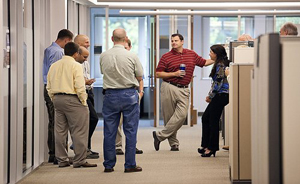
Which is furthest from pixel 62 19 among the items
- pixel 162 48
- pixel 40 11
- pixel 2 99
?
pixel 162 48

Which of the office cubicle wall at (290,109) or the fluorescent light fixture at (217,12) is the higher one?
the fluorescent light fixture at (217,12)

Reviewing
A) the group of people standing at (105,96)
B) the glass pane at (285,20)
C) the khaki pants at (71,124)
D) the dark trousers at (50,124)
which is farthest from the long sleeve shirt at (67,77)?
the glass pane at (285,20)

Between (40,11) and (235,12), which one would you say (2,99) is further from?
(235,12)

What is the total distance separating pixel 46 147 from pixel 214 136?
211 cm

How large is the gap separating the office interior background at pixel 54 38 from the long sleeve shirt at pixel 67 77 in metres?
0.34

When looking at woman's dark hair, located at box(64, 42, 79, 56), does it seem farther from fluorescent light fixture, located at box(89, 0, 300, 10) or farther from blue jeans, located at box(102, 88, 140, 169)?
fluorescent light fixture, located at box(89, 0, 300, 10)

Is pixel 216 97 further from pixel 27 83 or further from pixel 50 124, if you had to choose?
pixel 27 83

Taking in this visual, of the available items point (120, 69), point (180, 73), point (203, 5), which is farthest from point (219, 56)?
point (203, 5)

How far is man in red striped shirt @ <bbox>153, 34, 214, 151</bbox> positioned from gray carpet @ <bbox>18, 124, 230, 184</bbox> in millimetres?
317

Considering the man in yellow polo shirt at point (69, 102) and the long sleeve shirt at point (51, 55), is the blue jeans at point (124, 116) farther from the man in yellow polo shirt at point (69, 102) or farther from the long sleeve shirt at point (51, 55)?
the long sleeve shirt at point (51, 55)

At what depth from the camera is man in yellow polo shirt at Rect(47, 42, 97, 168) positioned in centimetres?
705

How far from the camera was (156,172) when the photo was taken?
284 inches

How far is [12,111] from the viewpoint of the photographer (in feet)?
21.4

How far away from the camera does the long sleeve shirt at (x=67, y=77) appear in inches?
277
